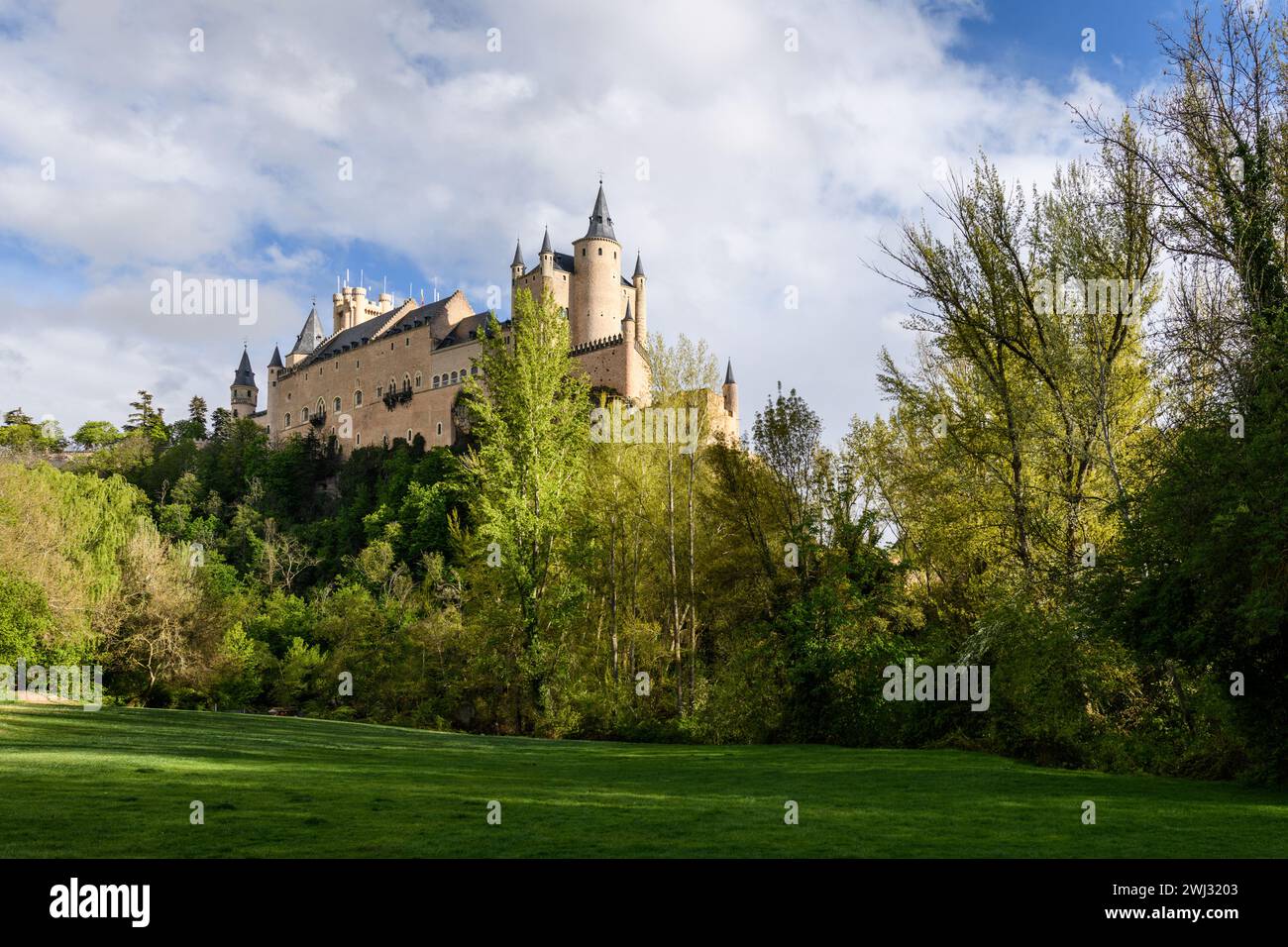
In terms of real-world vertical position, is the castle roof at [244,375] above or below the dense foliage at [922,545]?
above

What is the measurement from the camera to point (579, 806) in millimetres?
10977

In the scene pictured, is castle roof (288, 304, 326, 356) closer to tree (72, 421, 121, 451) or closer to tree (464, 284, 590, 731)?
tree (72, 421, 121, 451)

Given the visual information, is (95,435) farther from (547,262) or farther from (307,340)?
(547,262)

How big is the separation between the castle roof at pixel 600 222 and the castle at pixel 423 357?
3.6 inches

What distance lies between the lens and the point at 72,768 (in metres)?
12.3

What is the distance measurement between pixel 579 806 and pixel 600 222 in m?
84.6

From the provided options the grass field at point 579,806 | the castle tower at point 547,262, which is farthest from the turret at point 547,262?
the grass field at point 579,806

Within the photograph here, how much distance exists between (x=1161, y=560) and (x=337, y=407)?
10664 centimetres

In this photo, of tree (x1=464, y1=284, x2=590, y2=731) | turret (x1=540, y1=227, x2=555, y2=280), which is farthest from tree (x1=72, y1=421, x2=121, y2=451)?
tree (x1=464, y1=284, x2=590, y2=731)

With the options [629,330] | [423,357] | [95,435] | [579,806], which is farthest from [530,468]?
[95,435]

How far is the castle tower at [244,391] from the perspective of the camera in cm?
13450

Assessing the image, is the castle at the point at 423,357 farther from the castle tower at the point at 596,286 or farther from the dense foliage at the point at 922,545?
the dense foliage at the point at 922,545

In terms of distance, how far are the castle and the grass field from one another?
177 ft
